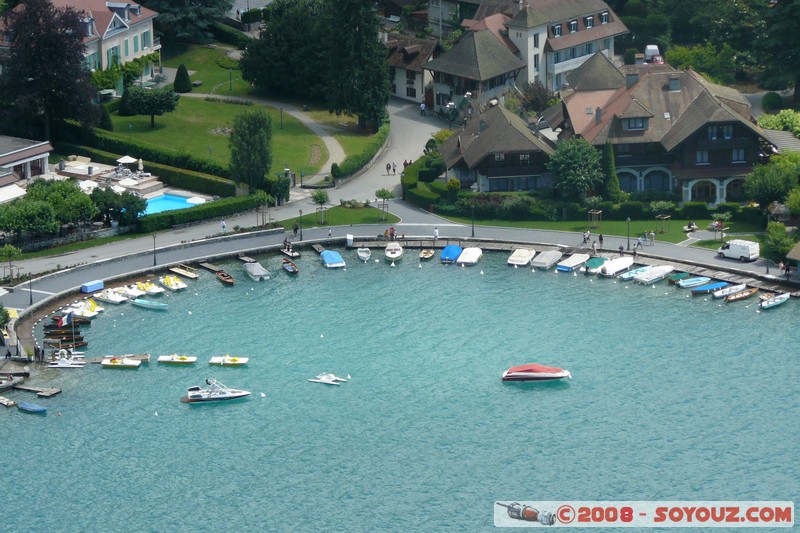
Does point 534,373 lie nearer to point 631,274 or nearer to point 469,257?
point 631,274

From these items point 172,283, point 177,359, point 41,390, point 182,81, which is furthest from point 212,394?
point 182,81

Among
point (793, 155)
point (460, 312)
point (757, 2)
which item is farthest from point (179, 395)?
point (757, 2)

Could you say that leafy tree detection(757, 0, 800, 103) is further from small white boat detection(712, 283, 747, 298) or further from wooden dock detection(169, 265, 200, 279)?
wooden dock detection(169, 265, 200, 279)

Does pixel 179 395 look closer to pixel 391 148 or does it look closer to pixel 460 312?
pixel 460 312

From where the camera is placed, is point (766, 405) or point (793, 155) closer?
point (766, 405)

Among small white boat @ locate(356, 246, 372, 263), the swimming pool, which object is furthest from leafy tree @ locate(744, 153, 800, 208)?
the swimming pool
